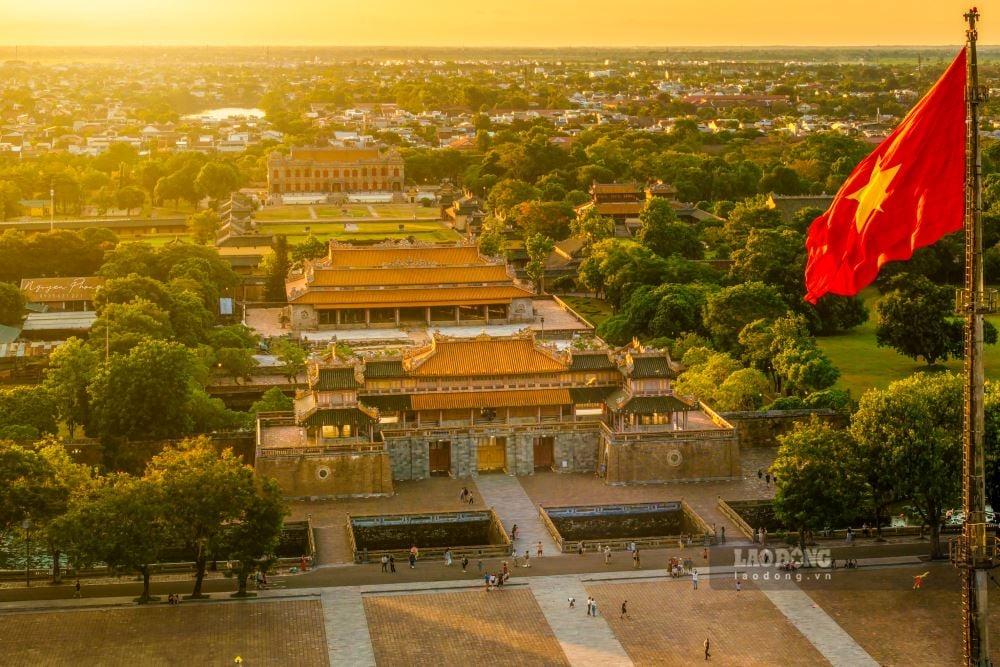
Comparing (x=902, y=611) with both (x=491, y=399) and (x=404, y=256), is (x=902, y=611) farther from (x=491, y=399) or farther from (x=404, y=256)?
(x=404, y=256)

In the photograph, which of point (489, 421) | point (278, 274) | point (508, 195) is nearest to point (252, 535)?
point (489, 421)

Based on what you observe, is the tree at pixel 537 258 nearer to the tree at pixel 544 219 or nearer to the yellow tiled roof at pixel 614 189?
the tree at pixel 544 219

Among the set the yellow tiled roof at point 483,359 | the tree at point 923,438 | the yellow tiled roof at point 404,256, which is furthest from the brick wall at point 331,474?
the yellow tiled roof at point 404,256

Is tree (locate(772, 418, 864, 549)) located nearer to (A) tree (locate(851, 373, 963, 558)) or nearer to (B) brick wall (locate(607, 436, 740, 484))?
(A) tree (locate(851, 373, 963, 558))

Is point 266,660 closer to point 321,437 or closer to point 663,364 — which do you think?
point 321,437

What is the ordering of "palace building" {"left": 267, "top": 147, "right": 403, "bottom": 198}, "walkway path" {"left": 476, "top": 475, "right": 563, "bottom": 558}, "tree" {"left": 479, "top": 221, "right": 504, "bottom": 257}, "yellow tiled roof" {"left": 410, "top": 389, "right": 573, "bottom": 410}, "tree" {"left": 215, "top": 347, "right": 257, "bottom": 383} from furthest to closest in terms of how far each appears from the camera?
"palace building" {"left": 267, "top": 147, "right": 403, "bottom": 198} → "tree" {"left": 479, "top": 221, "right": 504, "bottom": 257} → "tree" {"left": 215, "top": 347, "right": 257, "bottom": 383} → "yellow tiled roof" {"left": 410, "top": 389, "right": 573, "bottom": 410} → "walkway path" {"left": 476, "top": 475, "right": 563, "bottom": 558}

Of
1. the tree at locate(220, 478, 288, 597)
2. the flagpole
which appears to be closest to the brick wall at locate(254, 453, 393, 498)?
the tree at locate(220, 478, 288, 597)
